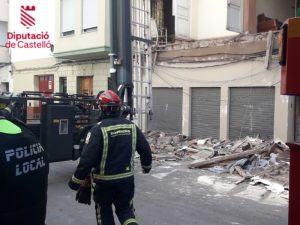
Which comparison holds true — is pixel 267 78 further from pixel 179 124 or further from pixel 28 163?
pixel 28 163

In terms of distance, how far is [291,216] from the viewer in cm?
369

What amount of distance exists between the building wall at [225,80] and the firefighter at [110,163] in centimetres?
761

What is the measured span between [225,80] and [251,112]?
146 cm

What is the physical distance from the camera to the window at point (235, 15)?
1386 cm

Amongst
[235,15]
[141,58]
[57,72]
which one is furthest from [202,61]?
[57,72]

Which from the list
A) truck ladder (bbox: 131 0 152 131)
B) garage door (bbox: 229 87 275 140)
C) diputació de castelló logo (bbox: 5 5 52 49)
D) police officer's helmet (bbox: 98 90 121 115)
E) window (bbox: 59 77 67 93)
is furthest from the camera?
diputació de castelló logo (bbox: 5 5 52 49)

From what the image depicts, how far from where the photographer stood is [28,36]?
72.4 feet

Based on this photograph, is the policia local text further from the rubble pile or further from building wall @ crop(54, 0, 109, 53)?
building wall @ crop(54, 0, 109, 53)

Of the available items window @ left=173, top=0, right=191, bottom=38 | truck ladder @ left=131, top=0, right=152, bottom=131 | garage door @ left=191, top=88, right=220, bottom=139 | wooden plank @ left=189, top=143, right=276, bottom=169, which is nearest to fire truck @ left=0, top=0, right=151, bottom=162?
truck ladder @ left=131, top=0, right=152, bottom=131

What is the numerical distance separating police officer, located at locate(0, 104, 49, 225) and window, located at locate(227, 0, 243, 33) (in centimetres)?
1218

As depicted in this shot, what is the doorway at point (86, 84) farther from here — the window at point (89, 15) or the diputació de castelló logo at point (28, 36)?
the diputació de castelló logo at point (28, 36)

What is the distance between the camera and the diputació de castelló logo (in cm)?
2070

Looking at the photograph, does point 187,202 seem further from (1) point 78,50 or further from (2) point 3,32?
(2) point 3,32

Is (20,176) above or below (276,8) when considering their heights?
below
